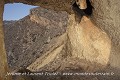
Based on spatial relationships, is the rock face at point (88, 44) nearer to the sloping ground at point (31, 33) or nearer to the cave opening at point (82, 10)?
the cave opening at point (82, 10)

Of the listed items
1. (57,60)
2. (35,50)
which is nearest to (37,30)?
(35,50)

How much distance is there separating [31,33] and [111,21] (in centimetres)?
1113

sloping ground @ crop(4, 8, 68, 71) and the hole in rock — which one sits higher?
the hole in rock

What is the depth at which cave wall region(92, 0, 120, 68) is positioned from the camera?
6.39 metres

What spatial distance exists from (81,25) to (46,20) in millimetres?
11020

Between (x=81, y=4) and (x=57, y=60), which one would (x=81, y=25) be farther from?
(x=57, y=60)

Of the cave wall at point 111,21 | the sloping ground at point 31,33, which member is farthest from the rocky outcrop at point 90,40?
the sloping ground at point 31,33

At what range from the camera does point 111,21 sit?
21.3 feet

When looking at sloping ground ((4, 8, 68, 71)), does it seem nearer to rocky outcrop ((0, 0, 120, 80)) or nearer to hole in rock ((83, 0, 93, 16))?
rocky outcrop ((0, 0, 120, 80))

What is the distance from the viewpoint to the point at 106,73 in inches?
223

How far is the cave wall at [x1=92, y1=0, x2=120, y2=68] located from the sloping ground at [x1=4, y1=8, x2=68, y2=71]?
8079 millimetres

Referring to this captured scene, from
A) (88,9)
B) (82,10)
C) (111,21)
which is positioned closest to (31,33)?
(82,10)

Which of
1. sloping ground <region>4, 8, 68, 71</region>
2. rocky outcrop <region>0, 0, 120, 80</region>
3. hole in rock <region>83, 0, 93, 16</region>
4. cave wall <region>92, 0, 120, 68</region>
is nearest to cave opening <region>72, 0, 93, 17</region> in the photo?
hole in rock <region>83, 0, 93, 16</region>

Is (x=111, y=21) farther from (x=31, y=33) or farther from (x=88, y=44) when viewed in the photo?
(x=31, y=33)
